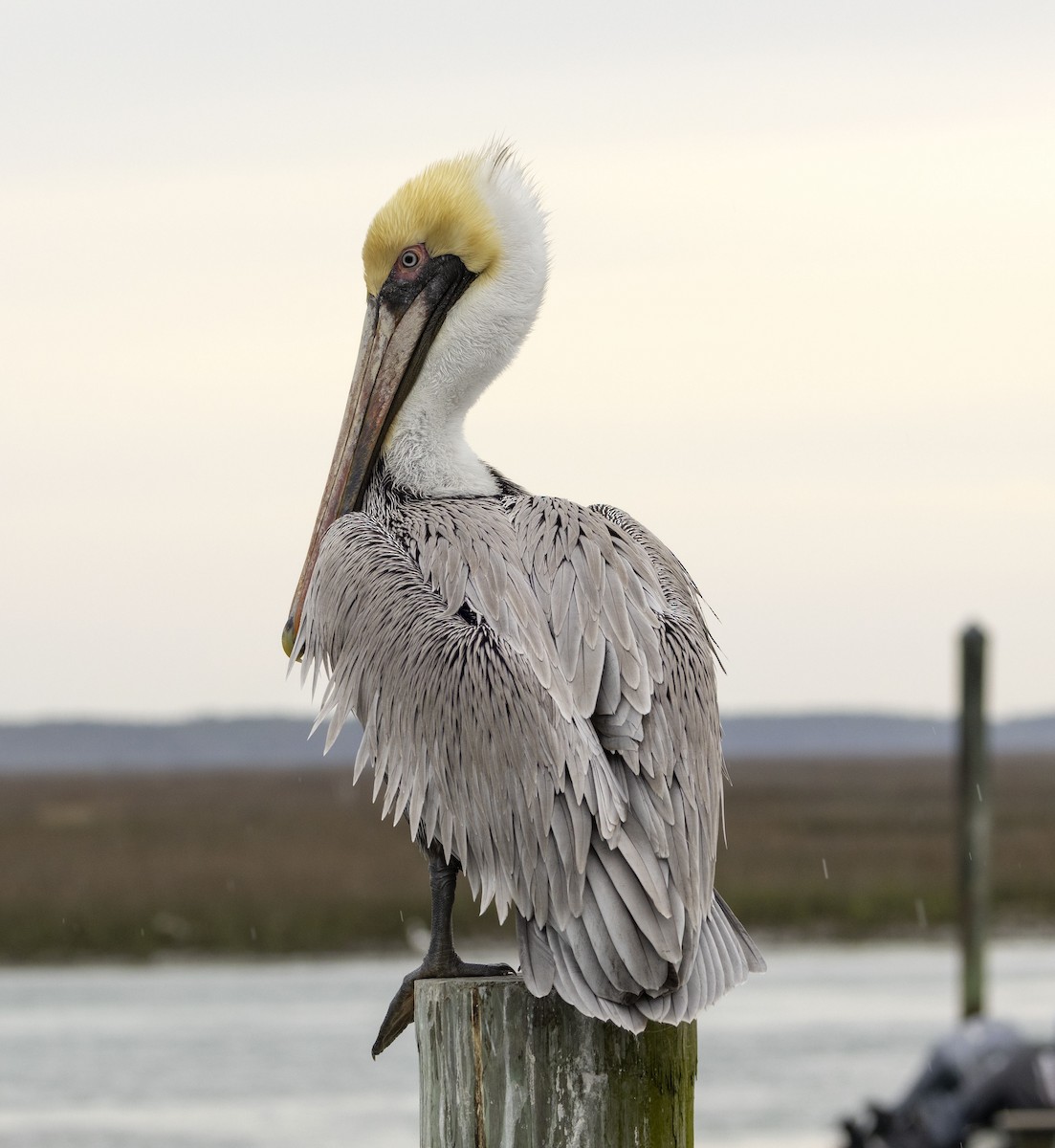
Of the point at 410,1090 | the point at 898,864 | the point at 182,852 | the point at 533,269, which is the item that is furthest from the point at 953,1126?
the point at 182,852

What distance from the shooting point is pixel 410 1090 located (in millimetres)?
16484

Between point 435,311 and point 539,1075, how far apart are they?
2.34m

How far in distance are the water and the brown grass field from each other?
102cm

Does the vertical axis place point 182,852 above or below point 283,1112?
below

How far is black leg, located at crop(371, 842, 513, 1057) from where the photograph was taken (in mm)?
4078

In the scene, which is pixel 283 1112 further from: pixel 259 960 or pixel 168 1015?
pixel 259 960

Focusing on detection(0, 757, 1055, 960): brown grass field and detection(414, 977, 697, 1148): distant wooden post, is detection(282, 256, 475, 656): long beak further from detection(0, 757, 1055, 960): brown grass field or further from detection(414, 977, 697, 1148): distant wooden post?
detection(0, 757, 1055, 960): brown grass field

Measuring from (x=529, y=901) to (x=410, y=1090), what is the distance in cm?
1326

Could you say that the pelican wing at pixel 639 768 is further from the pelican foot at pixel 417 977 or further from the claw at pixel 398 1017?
the claw at pixel 398 1017

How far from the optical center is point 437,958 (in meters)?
4.11

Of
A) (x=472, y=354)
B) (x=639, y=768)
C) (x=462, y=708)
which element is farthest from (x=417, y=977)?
(x=472, y=354)

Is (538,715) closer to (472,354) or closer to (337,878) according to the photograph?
(472,354)

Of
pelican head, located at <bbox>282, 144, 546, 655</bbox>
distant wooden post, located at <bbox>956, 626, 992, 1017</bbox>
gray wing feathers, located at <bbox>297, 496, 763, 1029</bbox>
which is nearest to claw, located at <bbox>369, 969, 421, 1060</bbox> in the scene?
gray wing feathers, located at <bbox>297, 496, 763, 1029</bbox>

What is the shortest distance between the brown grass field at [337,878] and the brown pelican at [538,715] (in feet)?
68.5
